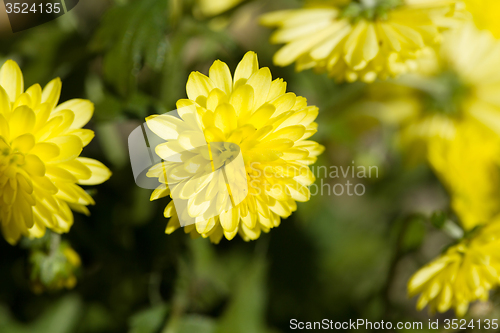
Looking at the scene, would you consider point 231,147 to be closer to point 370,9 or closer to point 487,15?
point 370,9

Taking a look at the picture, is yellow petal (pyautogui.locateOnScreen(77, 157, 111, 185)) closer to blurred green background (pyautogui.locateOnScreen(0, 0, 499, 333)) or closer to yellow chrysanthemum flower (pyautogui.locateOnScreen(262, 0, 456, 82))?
blurred green background (pyautogui.locateOnScreen(0, 0, 499, 333))

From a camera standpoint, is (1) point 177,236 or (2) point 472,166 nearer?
(1) point 177,236

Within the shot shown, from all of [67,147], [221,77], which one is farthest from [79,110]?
[221,77]

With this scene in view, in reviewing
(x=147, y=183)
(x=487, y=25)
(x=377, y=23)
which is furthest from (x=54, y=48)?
(x=487, y=25)

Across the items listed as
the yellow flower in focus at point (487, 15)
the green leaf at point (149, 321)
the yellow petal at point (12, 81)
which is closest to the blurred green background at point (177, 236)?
the green leaf at point (149, 321)

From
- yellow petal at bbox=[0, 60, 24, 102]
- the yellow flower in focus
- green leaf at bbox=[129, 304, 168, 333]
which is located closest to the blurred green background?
green leaf at bbox=[129, 304, 168, 333]

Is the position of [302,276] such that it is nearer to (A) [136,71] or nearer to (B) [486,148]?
(B) [486,148]
